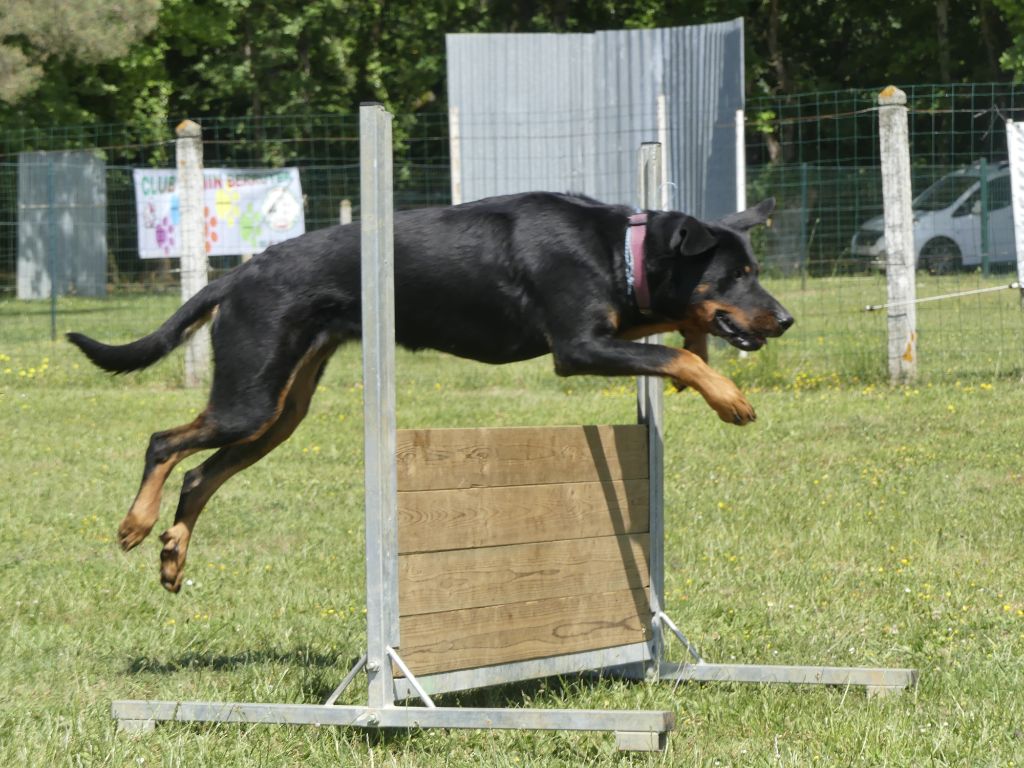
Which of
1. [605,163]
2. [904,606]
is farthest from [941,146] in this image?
[904,606]

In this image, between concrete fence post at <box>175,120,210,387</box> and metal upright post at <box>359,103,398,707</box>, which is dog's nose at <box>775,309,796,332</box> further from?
concrete fence post at <box>175,120,210,387</box>

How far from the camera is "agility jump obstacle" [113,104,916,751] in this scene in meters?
3.80

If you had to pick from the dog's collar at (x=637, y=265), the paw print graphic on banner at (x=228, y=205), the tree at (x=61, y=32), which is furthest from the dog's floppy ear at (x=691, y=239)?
the tree at (x=61, y=32)

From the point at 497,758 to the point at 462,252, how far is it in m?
1.71

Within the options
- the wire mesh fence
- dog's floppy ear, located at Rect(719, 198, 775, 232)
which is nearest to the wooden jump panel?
dog's floppy ear, located at Rect(719, 198, 775, 232)

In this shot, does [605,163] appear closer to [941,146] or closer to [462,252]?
[462,252]

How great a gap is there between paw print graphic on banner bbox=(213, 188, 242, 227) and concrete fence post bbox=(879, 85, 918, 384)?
7.45 meters

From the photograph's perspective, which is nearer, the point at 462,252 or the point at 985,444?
the point at 462,252

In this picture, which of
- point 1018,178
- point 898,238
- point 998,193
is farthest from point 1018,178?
point 998,193

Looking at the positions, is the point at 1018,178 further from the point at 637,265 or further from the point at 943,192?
the point at 943,192

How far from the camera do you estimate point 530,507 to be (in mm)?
4164

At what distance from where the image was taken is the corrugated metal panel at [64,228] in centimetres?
2291

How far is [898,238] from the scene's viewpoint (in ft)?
35.5

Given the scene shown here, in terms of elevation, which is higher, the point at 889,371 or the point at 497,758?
the point at 889,371
